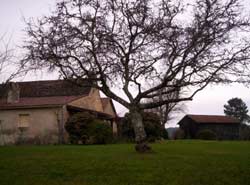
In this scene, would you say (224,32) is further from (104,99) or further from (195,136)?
(195,136)

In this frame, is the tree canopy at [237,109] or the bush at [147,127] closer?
the bush at [147,127]

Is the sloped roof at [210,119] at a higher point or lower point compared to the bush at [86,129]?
higher

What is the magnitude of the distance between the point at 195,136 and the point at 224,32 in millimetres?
44791

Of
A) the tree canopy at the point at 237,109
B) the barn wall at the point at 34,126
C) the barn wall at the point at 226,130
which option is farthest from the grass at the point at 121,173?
the tree canopy at the point at 237,109

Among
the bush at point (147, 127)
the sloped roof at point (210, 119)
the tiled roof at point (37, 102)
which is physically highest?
the tiled roof at point (37, 102)

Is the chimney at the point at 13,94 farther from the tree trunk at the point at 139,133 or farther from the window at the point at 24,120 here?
the tree trunk at the point at 139,133

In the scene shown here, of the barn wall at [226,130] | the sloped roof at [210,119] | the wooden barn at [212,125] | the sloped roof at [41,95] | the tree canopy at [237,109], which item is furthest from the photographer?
the tree canopy at [237,109]

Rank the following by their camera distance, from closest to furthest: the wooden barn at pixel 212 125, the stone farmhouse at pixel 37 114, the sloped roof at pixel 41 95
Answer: the stone farmhouse at pixel 37 114, the sloped roof at pixel 41 95, the wooden barn at pixel 212 125

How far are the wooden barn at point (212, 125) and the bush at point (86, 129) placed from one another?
34.2 m

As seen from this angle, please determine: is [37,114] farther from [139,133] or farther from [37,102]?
[139,133]

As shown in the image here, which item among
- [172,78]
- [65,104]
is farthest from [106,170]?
[65,104]

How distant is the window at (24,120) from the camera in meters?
32.9

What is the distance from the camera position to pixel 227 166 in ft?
44.8

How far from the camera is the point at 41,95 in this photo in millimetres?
35844
